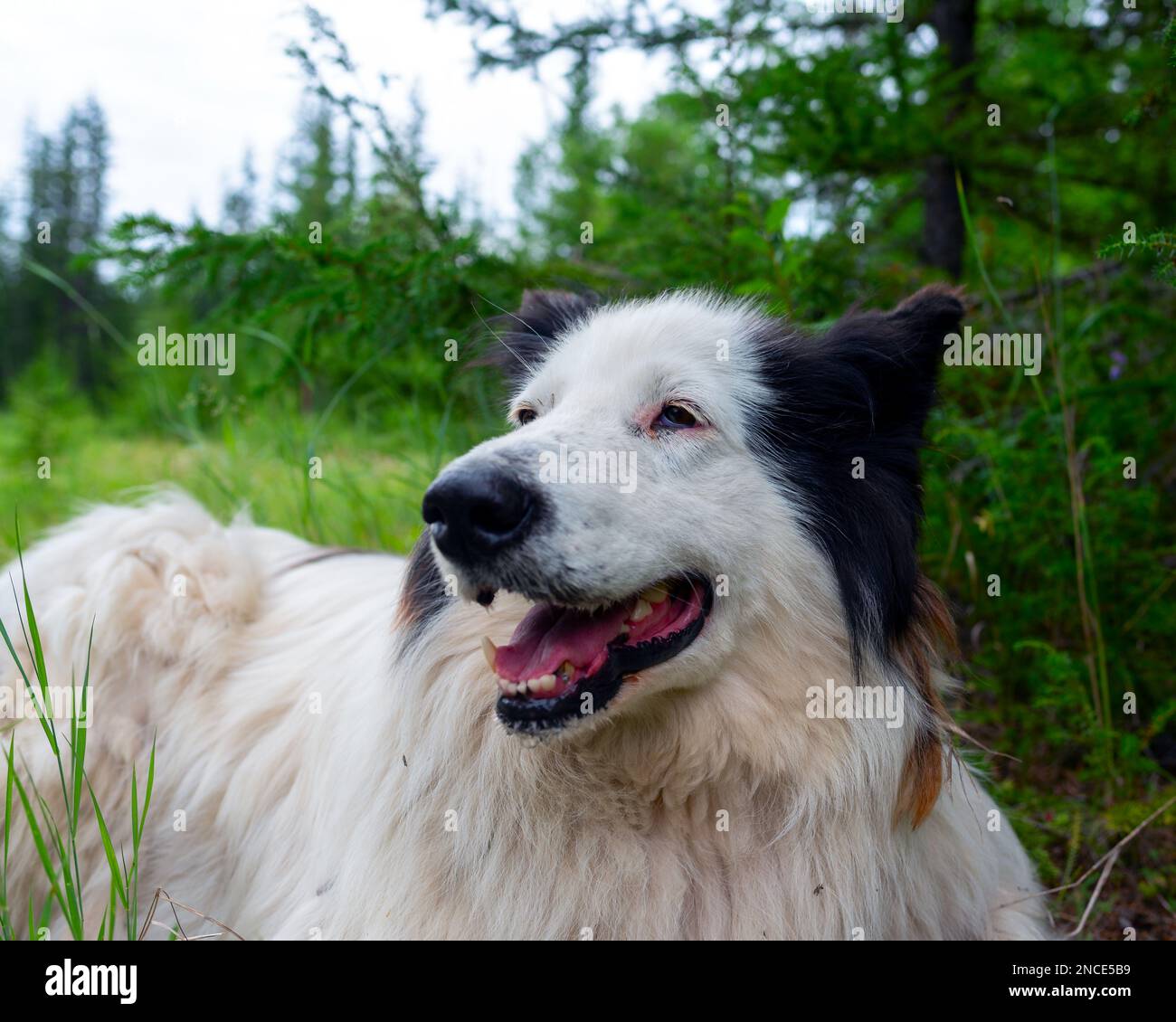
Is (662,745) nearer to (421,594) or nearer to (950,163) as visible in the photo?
(421,594)

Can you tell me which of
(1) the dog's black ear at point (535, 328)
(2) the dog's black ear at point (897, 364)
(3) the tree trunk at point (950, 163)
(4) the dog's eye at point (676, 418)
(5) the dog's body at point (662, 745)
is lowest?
(5) the dog's body at point (662, 745)

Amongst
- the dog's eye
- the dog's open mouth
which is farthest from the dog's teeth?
the dog's eye

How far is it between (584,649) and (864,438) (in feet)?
3.25

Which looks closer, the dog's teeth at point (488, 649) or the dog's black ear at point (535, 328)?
the dog's teeth at point (488, 649)

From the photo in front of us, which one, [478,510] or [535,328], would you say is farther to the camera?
[535,328]

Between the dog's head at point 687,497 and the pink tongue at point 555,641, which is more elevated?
the dog's head at point 687,497

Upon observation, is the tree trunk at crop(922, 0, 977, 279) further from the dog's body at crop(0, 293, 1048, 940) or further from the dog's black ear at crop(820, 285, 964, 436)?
the dog's body at crop(0, 293, 1048, 940)

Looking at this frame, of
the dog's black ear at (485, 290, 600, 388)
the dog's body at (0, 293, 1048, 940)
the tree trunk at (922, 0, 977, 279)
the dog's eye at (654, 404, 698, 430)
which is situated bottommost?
the dog's body at (0, 293, 1048, 940)

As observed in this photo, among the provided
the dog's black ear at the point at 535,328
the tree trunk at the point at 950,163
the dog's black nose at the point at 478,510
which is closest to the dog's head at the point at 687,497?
the dog's black nose at the point at 478,510

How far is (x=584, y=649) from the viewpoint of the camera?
2.21 meters

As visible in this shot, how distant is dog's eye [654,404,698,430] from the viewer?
8.01 feet

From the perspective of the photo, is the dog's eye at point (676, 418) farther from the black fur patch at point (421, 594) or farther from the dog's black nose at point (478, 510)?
the black fur patch at point (421, 594)

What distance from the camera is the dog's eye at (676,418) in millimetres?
2441

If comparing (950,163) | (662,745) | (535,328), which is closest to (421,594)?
(662,745)
